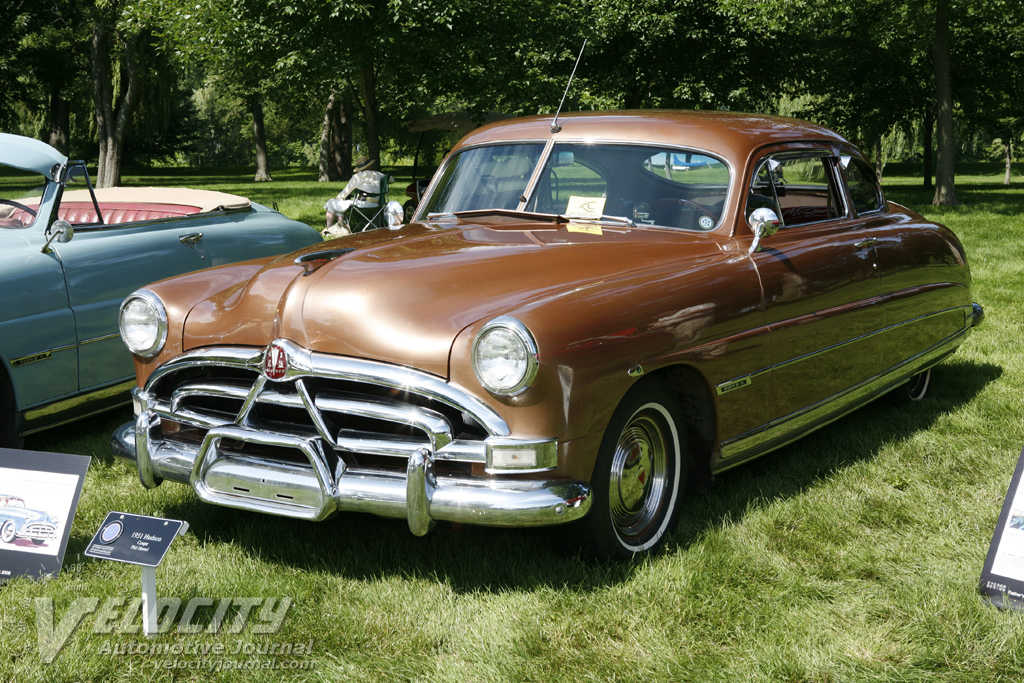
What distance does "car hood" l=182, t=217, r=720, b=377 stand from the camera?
3004mm

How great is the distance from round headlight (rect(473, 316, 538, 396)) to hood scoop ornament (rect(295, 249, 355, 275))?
2.79ft

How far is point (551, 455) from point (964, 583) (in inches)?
59.7

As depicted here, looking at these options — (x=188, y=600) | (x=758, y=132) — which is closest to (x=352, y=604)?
(x=188, y=600)

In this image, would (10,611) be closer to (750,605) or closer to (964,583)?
(750,605)

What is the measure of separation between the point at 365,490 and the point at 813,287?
86.7 inches

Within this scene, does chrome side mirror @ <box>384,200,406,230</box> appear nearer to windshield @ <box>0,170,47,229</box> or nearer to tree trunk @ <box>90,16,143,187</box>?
windshield @ <box>0,170,47,229</box>

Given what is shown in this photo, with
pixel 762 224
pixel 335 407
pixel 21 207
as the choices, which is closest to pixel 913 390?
pixel 762 224

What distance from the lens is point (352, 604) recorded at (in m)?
3.07

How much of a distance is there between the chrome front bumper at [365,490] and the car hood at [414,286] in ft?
1.14

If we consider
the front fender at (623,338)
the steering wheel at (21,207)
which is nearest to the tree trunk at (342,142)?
the steering wheel at (21,207)

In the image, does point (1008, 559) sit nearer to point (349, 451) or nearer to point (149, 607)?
point (349, 451)

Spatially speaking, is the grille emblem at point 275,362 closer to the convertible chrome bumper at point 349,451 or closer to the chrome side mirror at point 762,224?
the convertible chrome bumper at point 349,451

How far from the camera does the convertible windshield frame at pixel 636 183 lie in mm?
4004

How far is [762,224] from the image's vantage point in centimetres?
377
